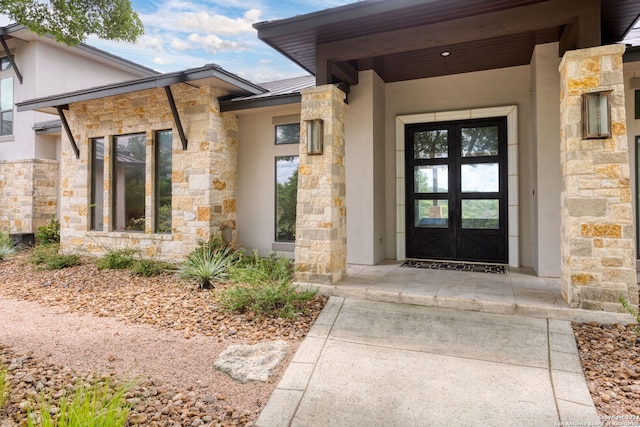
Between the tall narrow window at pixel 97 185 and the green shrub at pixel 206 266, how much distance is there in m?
2.70

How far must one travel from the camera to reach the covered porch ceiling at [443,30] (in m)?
3.86

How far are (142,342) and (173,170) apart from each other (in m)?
3.98

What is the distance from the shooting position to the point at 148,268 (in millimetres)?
6227

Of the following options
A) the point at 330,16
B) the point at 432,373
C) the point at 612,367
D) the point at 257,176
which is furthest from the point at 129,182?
the point at 612,367

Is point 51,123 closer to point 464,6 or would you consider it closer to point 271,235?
point 271,235

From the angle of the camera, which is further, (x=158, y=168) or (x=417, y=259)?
(x=158, y=168)

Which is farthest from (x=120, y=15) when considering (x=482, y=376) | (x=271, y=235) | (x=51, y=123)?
(x=51, y=123)

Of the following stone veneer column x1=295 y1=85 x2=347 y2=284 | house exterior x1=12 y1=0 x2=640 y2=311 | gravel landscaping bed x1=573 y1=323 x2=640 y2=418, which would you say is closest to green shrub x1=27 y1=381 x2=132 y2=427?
stone veneer column x1=295 y1=85 x2=347 y2=284

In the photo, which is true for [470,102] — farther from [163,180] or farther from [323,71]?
[163,180]

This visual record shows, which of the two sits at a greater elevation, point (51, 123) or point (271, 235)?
point (51, 123)

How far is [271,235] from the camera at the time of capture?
717 cm

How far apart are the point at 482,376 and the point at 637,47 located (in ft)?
14.1

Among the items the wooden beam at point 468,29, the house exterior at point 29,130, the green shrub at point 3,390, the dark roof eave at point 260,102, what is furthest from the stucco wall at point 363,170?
the house exterior at point 29,130

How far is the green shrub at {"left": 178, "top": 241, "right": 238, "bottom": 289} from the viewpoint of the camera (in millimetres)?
5207
